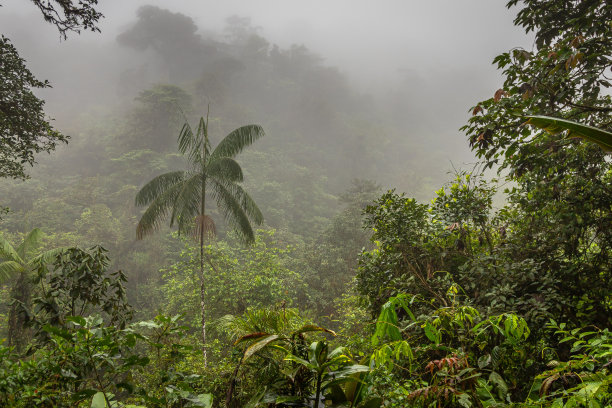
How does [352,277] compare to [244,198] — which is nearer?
[244,198]

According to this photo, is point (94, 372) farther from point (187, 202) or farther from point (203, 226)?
point (203, 226)

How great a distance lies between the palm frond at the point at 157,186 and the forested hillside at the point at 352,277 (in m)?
0.05

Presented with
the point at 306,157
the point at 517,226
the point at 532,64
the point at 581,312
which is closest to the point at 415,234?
the point at 517,226

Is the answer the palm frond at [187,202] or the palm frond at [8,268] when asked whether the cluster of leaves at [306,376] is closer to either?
the palm frond at [187,202]

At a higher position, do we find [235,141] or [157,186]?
[235,141]

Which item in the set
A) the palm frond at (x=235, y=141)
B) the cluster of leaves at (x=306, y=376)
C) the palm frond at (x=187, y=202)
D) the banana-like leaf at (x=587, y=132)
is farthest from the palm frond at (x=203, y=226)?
the banana-like leaf at (x=587, y=132)

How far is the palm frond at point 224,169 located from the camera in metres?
7.61

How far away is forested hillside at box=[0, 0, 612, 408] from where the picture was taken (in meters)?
1.28

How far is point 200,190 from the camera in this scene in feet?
26.5

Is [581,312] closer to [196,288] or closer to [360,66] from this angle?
[196,288]

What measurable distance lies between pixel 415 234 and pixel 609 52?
2512 mm

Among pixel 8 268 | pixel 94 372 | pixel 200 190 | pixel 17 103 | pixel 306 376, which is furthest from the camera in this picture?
pixel 200 190

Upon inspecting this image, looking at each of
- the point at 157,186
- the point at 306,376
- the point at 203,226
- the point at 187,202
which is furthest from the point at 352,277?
the point at 306,376

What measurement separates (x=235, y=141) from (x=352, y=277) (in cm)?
753
